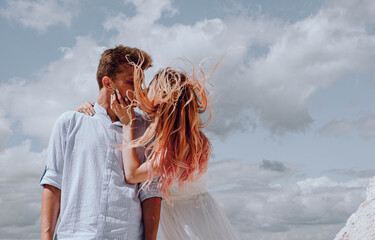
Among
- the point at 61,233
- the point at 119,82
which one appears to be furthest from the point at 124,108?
the point at 61,233

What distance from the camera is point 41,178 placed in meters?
3.37

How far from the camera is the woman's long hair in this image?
3.34 metres

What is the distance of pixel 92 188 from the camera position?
3.27 metres

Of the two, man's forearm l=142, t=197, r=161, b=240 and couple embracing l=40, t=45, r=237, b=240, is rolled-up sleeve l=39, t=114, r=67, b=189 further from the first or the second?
man's forearm l=142, t=197, r=161, b=240

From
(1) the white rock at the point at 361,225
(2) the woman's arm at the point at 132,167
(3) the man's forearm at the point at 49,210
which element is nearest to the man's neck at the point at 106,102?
(2) the woman's arm at the point at 132,167

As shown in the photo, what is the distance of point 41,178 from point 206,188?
52.3 inches

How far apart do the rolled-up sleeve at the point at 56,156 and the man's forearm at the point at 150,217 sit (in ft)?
2.12

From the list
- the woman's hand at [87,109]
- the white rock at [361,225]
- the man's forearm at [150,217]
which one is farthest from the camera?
the white rock at [361,225]

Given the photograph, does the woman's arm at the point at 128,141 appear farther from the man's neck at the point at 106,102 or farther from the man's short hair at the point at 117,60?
the man's short hair at the point at 117,60

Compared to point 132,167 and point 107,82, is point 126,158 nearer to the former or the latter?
point 132,167

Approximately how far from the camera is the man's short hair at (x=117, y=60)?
359 centimetres

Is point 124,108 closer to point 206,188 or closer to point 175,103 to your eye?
point 175,103

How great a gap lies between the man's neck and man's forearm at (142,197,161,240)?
70 cm

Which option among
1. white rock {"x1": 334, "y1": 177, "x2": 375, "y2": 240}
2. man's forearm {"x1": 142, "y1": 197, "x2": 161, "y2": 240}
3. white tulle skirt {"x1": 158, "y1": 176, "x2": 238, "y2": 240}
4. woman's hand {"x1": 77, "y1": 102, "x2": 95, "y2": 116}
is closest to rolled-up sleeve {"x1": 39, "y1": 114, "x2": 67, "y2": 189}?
woman's hand {"x1": 77, "y1": 102, "x2": 95, "y2": 116}
